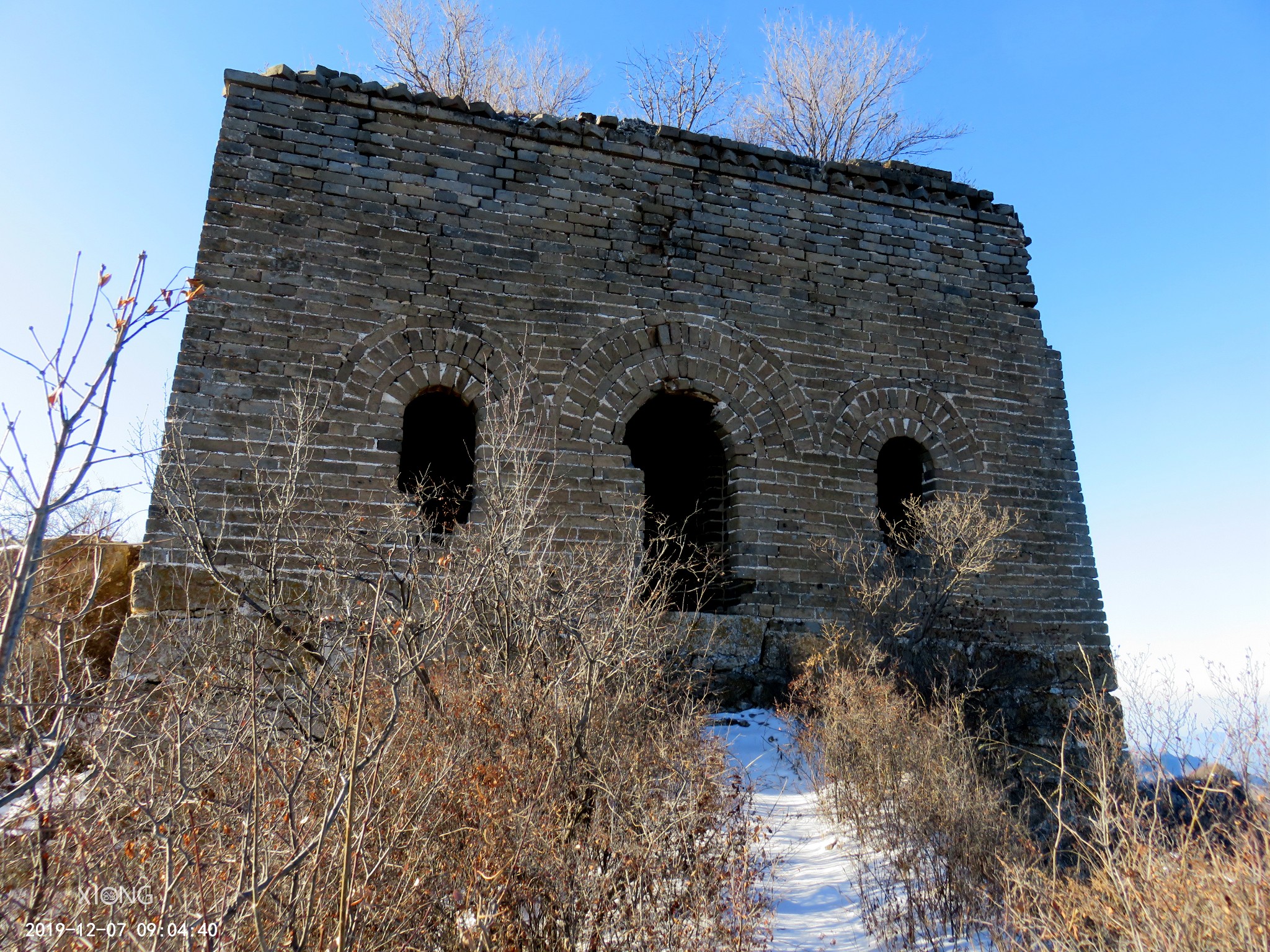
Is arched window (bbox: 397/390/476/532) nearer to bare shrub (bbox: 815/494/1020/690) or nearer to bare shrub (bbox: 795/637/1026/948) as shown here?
bare shrub (bbox: 815/494/1020/690)

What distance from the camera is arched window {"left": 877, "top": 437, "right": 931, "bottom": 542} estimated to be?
27.8 feet

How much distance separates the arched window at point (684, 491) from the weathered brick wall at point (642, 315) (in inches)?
10.9

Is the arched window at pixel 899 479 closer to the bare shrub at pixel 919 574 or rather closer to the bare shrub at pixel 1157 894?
the bare shrub at pixel 919 574

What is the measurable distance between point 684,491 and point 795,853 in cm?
495

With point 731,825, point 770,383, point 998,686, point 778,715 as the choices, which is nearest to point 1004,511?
point 998,686

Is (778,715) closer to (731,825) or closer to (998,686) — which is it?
(998,686)

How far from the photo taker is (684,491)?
9.27 m

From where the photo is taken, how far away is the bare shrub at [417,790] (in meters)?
2.37

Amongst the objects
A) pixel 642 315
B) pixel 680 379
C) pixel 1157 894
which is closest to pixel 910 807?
pixel 1157 894

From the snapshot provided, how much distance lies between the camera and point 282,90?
7406 millimetres

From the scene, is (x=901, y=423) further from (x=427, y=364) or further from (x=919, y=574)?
(x=427, y=364)

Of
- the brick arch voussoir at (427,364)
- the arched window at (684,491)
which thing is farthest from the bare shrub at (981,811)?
the brick arch voussoir at (427,364)

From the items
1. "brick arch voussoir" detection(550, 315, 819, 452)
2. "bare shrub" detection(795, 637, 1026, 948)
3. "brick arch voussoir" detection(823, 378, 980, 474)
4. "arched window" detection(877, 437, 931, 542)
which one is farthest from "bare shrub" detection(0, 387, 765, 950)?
"arched window" detection(877, 437, 931, 542)

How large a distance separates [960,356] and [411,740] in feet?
23.4
